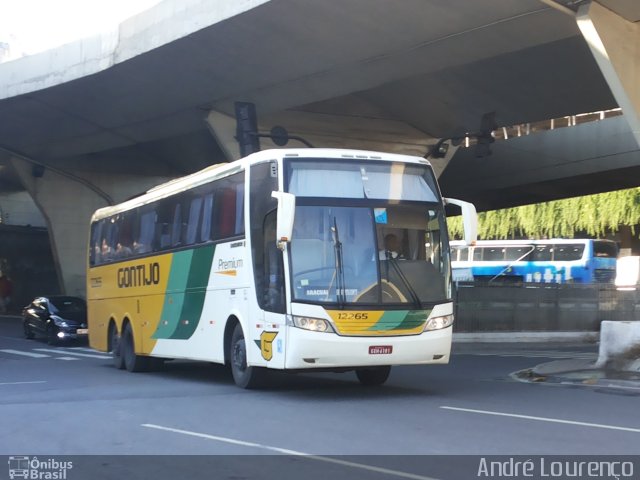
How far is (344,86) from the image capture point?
2578cm

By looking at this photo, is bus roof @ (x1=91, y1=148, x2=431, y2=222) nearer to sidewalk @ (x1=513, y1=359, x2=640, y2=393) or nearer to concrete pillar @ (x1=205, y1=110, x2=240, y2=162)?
sidewalk @ (x1=513, y1=359, x2=640, y2=393)

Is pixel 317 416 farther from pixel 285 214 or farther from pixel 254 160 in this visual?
pixel 254 160

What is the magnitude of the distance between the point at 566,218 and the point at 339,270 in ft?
132

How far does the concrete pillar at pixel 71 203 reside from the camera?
140ft

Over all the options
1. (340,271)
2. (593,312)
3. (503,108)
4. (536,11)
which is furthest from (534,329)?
(340,271)

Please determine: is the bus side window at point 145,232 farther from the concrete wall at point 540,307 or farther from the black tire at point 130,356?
the concrete wall at point 540,307

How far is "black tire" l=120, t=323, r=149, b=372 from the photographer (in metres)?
18.8

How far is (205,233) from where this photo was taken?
15500 millimetres

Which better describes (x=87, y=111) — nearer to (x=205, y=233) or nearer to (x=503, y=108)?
(x=503, y=108)

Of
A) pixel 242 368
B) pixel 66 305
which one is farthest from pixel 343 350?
pixel 66 305

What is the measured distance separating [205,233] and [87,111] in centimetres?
1809

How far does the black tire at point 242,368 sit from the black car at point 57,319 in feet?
44.2

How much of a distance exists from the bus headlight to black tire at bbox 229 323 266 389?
9.24ft
